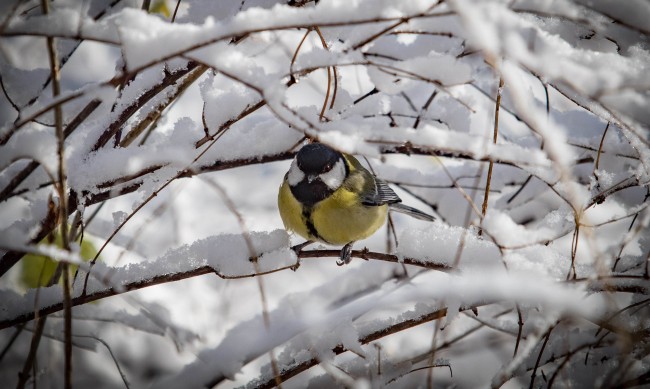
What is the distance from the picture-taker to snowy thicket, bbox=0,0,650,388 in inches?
35.0

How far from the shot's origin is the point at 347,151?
861 mm

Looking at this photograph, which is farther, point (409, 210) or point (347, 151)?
point (409, 210)

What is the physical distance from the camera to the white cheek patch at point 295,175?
2.01m

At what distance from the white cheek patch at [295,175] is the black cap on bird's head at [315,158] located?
4 cm

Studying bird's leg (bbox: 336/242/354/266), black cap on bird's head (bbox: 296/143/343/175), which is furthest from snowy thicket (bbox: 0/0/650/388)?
black cap on bird's head (bbox: 296/143/343/175)

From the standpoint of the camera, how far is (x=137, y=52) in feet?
2.93

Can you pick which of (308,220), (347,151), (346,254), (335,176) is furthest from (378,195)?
(347,151)

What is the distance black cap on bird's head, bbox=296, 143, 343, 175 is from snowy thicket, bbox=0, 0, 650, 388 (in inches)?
9.2

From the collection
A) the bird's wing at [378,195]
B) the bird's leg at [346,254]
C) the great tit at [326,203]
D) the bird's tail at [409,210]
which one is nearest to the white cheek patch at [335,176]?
the great tit at [326,203]

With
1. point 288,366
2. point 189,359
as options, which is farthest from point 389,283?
point 189,359

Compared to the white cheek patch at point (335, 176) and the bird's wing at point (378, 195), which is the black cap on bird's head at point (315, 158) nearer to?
the white cheek patch at point (335, 176)

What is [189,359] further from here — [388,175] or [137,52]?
[137,52]

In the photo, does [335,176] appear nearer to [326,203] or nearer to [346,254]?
[326,203]

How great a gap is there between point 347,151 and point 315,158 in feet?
3.52
